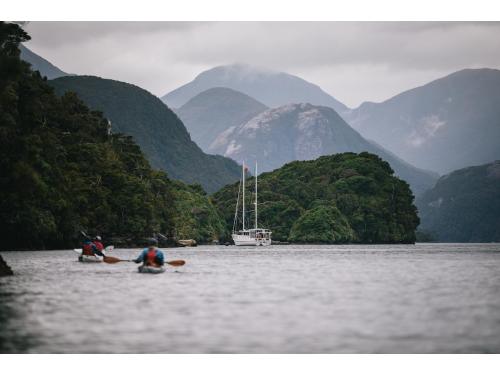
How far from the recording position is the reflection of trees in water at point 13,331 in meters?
24.7

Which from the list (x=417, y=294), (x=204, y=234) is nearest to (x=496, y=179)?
(x=204, y=234)

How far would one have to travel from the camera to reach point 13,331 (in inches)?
1083

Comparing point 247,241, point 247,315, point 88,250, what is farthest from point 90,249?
point 247,241

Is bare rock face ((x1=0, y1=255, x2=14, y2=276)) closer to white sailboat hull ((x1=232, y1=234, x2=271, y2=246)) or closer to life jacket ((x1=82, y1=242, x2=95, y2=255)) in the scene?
life jacket ((x1=82, y1=242, x2=95, y2=255))

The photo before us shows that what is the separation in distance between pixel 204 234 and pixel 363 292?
144537mm

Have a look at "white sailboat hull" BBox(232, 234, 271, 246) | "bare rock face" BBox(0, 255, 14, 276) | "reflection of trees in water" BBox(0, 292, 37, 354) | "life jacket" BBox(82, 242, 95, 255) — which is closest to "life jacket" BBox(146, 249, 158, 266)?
"bare rock face" BBox(0, 255, 14, 276)

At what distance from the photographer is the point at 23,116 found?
284ft

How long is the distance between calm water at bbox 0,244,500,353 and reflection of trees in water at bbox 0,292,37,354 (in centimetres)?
3

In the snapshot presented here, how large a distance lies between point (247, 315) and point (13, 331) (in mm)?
9369

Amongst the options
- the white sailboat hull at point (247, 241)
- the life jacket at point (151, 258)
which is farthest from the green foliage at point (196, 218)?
the life jacket at point (151, 258)

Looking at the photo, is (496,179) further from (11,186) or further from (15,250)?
(11,186)

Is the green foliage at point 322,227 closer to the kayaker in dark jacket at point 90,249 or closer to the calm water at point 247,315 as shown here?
the kayaker in dark jacket at point 90,249

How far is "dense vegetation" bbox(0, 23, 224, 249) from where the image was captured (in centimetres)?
6700

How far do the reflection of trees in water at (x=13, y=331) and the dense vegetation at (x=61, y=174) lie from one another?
73.0ft
